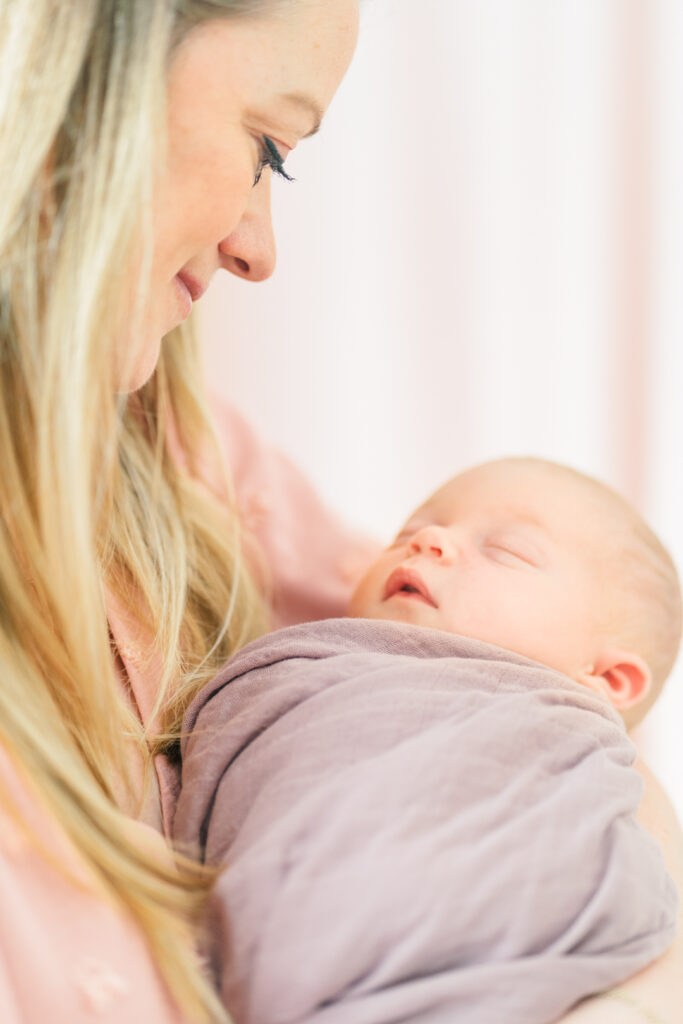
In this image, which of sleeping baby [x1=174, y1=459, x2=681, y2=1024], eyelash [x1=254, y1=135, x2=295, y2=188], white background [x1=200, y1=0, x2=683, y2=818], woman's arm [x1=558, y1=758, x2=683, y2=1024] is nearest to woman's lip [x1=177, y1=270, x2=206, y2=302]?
eyelash [x1=254, y1=135, x2=295, y2=188]

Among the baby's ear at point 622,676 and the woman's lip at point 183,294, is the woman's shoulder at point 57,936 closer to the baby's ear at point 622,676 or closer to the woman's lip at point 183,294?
the woman's lip at point 183,294

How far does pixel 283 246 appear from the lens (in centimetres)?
190

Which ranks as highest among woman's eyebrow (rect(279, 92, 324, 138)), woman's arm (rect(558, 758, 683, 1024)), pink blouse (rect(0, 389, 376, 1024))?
woman's eyebrow (rect(279, 92, 324, 138))

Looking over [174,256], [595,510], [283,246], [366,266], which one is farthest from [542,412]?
[174,256]

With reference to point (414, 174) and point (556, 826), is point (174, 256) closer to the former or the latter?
point (556, 826)

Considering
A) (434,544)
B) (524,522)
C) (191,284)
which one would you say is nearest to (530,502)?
(524,522)

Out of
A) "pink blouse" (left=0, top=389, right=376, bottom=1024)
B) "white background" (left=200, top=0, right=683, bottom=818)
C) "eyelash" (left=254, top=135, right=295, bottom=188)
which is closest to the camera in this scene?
"pink blouse" (left=0, top=389, right=376, bottom=1024)

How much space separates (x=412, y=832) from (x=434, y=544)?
41 centimetres

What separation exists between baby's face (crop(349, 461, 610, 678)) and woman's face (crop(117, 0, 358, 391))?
356mm

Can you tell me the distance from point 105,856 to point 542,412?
4.85 ft

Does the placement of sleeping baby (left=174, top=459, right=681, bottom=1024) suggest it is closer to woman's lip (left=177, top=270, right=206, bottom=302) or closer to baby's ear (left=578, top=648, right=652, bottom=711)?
baby's ear (left=578, top=648, right=652, bottom=711)

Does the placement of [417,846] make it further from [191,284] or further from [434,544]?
[191,284]

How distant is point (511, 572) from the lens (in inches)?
41.8

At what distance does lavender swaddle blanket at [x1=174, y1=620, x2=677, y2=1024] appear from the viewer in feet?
2.27
